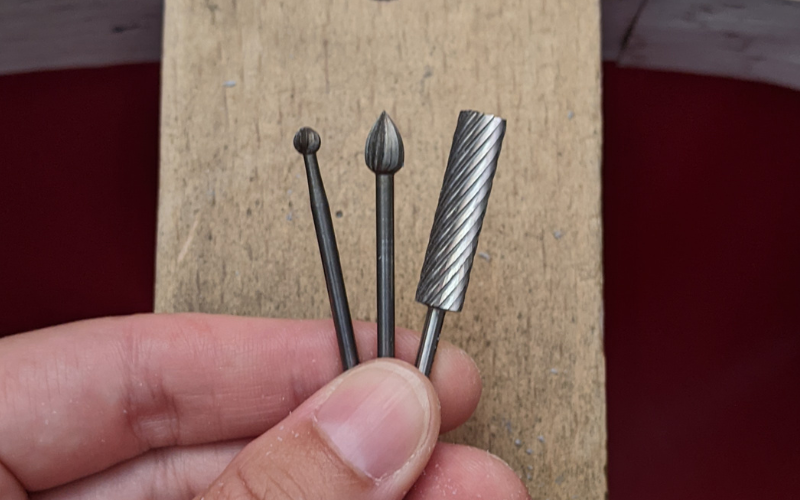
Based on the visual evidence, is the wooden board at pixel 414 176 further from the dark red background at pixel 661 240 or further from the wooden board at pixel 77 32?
the dark red background at pixel 661 240

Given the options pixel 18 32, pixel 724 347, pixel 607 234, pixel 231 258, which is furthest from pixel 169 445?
pixel 724 347

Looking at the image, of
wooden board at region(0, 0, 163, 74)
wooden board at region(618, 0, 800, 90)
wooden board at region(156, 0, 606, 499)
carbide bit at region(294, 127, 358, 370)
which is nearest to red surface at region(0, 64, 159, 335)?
wooden board at region(0, 0, 163, 74)

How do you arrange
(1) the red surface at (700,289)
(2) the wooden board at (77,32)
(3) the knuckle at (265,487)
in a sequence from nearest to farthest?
(3) the knuckle at (265,487)
(2) the wooden board at (77,32)
(1) the red surface at (700,289)

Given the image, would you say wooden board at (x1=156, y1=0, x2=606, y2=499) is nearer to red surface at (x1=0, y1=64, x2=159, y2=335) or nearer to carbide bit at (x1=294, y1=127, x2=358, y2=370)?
carbide bit at (x1=294, y1=127, x2=358, y2=370)

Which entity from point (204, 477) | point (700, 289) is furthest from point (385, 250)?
point (700, 289)

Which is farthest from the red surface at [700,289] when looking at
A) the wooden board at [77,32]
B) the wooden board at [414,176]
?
the wooden board at [77,32]

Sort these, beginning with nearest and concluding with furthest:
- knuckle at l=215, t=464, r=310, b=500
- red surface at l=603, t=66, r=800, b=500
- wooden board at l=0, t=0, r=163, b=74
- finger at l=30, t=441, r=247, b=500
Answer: knuckle at l=215, t=464, r=310, b=500 < finger at l=30, t=441, r=247, b=500 < wooden board at l=0, t=0, r=163, b=74 < red surface at l=603, t=66, r=800, b=500
